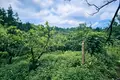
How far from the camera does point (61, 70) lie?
26.7 feet

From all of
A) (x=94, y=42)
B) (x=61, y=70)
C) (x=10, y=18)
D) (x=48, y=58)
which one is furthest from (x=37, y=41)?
(x=10, y=18)

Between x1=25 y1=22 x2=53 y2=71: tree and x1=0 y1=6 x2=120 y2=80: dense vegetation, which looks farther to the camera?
x1=25 y1=22 x2=53 y2=71: tree

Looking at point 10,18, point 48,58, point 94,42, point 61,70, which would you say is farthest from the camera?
point 10,18

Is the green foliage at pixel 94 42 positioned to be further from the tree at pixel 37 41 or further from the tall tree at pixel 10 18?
the tall tree at pixel 10 18

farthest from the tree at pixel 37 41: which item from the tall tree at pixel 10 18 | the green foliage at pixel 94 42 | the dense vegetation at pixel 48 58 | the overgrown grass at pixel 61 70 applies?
the tall tree at pixel 10 18

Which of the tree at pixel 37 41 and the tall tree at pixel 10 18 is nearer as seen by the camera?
the tree at pixel 37 41

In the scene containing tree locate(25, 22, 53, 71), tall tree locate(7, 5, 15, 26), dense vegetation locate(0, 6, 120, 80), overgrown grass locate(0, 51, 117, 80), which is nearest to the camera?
overgrown grass locate(0, 51, 117, 80)

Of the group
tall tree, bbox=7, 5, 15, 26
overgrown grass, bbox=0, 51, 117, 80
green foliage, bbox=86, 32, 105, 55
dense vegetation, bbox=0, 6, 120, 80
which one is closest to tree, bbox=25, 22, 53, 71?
dense vegetation, bbox=0, 6, 120, 80

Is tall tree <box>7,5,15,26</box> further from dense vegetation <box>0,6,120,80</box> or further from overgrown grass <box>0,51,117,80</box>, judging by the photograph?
overgrown grass <box>0,51,117,80</box>

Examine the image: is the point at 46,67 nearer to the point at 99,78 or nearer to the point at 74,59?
the point at 74,59

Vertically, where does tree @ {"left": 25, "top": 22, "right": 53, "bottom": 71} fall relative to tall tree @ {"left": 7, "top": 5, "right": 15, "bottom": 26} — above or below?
below

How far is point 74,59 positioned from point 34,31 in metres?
2.56

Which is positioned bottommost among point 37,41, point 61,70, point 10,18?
point 61,70

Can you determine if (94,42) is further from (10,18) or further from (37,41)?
(10,18)
